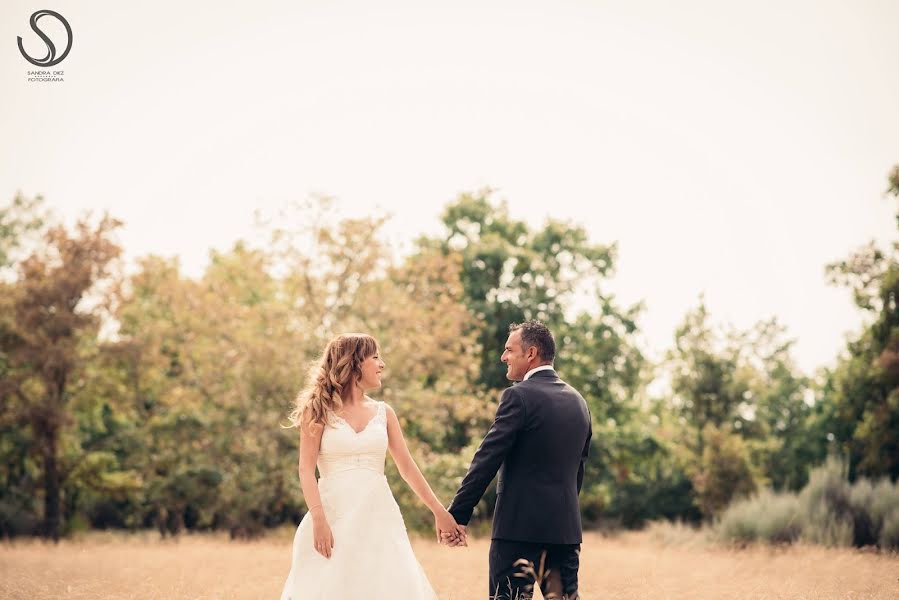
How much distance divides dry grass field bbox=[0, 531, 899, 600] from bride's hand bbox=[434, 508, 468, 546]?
2.88 meters

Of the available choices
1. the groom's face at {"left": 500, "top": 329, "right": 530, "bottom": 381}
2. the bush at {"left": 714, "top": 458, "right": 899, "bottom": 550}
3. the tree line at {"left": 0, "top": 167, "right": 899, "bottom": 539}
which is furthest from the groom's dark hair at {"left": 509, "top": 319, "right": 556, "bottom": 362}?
the tree line at {"left": 0, "top": 167, "right": 899, "bottom": 539}

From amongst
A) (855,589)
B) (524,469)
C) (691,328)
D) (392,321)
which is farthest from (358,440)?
(691,328)

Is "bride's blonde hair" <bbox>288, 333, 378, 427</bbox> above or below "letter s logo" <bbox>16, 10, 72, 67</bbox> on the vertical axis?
below

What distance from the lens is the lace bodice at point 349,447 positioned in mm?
5559

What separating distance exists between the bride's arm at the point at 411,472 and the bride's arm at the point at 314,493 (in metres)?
0.50

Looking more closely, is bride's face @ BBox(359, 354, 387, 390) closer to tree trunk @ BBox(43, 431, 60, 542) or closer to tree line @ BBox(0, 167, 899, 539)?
tree line @ BBox(0, 167, 899, 539)

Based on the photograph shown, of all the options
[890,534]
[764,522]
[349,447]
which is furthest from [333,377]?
[764,522]

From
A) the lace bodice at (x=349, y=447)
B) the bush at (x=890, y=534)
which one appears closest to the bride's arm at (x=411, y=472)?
the lace bodice at (x=349, y=447)

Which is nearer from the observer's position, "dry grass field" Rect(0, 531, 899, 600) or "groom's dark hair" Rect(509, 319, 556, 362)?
"groom's dark hair" Rect(509, 319, 556, 362)

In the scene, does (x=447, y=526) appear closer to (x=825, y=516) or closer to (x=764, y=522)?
(x=825, y=516)

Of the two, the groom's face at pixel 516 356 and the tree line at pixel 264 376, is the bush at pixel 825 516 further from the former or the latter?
the groom's face at pixel 516 356

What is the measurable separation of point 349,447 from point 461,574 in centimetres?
534

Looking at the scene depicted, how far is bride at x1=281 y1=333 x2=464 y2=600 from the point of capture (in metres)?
5.42

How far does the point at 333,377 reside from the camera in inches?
222
